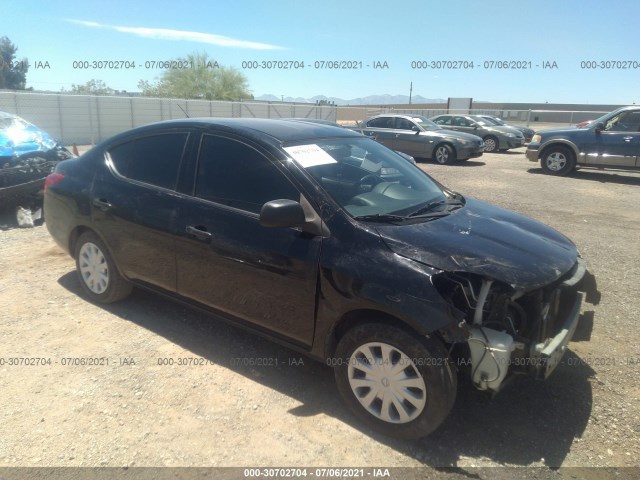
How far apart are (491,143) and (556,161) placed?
22.4ft

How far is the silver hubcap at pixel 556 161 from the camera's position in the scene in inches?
507

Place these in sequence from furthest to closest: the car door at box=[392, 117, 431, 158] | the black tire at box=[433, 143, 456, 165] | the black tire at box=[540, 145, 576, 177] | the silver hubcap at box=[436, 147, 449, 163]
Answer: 1. the car door at box=[392, 117, 431, 158]
2. the silver hubcap at box=[436, 147, 449, 163]
3. the black tire at box=[433, 143, 456, 165]
4. the black tire at box=[540, 145, 576, 177]

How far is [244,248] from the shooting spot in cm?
313

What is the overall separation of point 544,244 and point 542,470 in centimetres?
138

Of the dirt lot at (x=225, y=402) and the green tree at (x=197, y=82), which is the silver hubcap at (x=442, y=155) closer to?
the dirt lot at (x=225, y=402)

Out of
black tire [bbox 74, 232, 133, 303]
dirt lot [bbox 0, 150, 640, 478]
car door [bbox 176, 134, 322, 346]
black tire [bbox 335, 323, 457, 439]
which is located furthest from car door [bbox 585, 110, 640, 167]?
black tire [bbox 74, 232, 133, 303]

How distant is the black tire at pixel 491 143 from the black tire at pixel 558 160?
6.47 m

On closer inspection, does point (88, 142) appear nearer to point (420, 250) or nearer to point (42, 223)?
point (42, 223)

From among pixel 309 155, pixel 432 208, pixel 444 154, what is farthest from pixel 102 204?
pixel 444 154

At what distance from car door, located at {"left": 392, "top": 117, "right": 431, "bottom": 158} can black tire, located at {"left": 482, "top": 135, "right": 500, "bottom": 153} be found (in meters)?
5.17

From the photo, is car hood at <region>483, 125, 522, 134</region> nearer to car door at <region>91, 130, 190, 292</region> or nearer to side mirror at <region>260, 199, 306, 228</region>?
car door at <region>91, 130, 190, 292</region>

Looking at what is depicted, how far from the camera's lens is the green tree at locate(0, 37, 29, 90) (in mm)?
47219

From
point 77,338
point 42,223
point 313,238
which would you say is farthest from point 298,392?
point 42,223

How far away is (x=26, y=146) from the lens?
717cm
